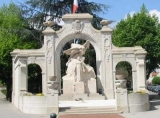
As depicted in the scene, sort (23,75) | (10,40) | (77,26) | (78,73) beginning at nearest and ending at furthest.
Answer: (23,75) → (78,73) → (77,26) → (10,40)

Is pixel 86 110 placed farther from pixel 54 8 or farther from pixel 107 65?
pixel 54 8

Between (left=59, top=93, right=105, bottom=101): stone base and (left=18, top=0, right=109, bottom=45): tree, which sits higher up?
(left=18, top=0, right=109, bottom=45): tree

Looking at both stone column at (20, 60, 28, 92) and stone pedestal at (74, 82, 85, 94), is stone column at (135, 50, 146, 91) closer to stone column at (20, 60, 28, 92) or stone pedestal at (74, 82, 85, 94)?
stone pedestal at (74, 82, 85, 94)

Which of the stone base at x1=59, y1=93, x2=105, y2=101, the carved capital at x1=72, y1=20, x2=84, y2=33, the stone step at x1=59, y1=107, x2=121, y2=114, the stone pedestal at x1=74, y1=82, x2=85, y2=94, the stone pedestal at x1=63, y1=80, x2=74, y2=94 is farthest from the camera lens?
the carved capital at x1=72, y1=20, x2=84, y2=33

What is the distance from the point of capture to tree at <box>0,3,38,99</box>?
33816 millimetres

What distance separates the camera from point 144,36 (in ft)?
117

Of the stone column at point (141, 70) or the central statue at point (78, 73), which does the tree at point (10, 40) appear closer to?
the central statue at point (78, 73)

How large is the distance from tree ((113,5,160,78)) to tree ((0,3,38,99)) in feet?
32.9

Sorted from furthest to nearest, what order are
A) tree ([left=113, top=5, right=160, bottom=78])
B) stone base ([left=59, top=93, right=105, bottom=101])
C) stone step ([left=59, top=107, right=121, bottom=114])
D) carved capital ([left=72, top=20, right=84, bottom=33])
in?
1. tree ([left=113, top=5, right=160, bottom=78])
2. carved capital ([left=72, top=20, right=84, bottom=33])
3. stone base ([left=59, top=93, right=105, bottom=101])
4. stone step ([left=59, top=107, right=121, bottom=114])

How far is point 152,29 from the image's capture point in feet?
117

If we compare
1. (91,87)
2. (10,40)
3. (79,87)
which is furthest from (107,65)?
(10,40)

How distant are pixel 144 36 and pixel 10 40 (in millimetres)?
14416

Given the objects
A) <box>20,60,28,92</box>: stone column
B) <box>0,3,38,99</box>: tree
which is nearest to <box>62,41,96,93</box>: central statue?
<box>20,60,28,92</box>: stone column

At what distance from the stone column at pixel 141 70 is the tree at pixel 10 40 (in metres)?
12.9
